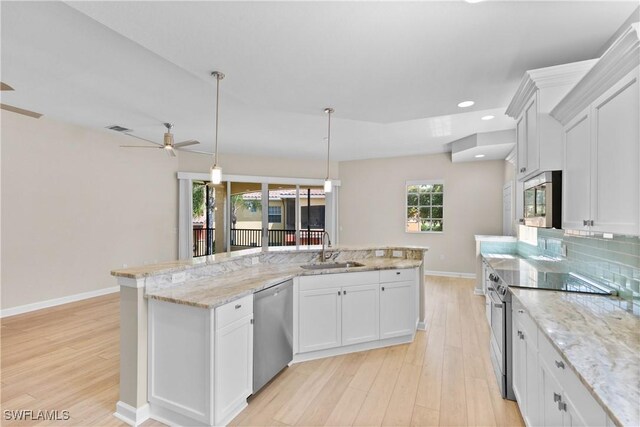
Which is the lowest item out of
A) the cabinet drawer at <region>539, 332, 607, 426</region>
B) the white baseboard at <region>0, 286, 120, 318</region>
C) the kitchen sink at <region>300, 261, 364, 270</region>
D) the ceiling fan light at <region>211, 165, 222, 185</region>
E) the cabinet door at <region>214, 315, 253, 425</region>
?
the white baseboard at <region>0, 286, 120, 318</region>

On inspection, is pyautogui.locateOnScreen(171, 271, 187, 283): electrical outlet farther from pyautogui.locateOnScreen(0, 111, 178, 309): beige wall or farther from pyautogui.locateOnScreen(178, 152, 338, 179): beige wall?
pyautogui.locateOnScreen(178, 152, 338, 179): beige wall

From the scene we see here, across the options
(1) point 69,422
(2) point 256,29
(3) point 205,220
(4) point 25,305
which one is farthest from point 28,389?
(3) point 205,220

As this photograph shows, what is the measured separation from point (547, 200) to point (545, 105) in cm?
71

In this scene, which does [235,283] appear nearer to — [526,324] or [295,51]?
[295,51]

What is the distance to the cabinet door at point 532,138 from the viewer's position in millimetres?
2312

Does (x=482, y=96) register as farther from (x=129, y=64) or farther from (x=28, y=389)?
(x=28, y=389)

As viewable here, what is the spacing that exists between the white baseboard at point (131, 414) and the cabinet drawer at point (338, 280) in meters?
1.47

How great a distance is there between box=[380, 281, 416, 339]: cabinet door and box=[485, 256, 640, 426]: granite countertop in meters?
1.17

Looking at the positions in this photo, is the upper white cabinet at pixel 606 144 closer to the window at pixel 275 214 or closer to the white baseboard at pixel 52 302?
the window at pixel 275 214

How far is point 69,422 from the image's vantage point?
2062 millimetres

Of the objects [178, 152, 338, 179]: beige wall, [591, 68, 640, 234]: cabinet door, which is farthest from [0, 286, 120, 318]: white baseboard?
[591, 68, 640, 234]: cabinet door

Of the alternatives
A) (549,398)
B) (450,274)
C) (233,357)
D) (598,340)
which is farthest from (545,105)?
(450,274)

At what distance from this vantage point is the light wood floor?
6.97 ft

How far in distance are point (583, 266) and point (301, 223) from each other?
566cm
